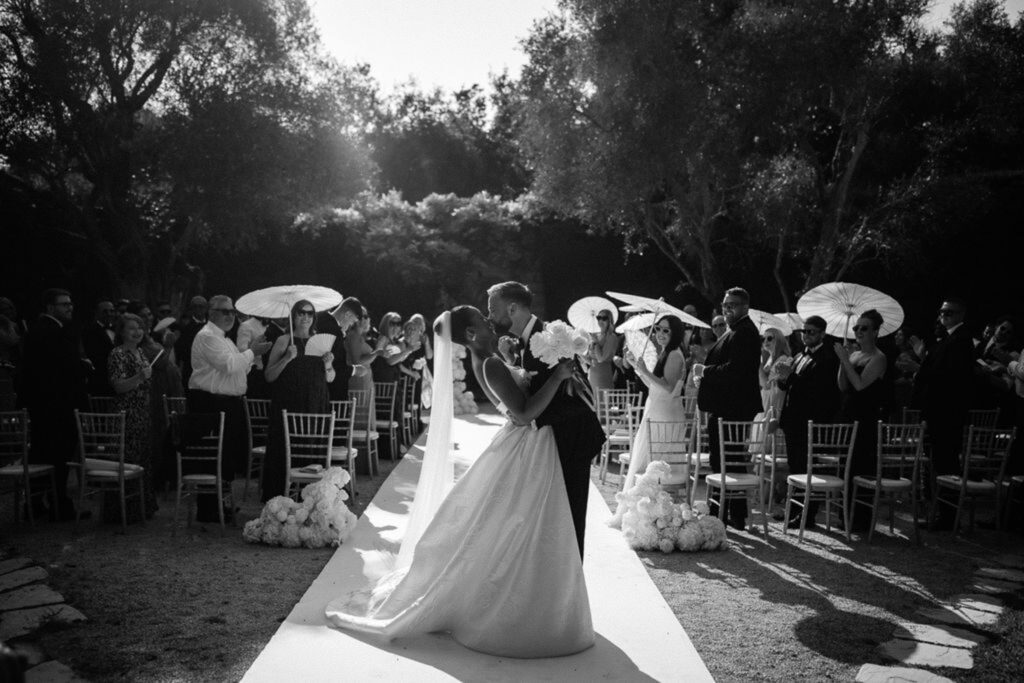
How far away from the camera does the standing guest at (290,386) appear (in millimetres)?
7688

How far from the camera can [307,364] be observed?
7.86m

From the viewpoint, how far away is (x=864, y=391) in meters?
7.63

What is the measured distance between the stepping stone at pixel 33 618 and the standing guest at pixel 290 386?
2.75 metres

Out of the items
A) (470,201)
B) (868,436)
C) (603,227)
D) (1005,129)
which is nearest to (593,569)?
(868,436)

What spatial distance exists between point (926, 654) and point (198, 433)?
17.6 feet

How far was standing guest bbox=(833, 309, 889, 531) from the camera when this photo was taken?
300 inches

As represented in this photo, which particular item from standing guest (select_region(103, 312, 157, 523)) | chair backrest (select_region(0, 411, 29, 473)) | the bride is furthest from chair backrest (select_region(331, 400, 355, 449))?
the bride

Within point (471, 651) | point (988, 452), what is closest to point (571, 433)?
point (471, 651)

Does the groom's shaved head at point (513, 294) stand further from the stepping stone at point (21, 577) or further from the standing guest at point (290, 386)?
the standing guest at point (290, 386)

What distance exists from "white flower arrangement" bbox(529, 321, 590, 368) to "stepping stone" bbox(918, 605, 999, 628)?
289cm

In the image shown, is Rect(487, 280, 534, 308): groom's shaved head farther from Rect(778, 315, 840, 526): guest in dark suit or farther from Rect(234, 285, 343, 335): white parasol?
Rect(778, 315, 840, 526): guest in dark suit

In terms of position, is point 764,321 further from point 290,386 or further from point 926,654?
point 926,654

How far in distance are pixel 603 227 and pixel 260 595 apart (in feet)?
42.1

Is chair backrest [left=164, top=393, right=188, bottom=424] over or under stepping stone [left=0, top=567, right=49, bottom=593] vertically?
over
